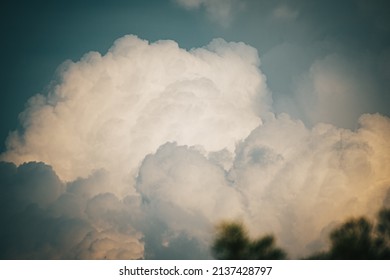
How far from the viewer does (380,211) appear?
9.48 m

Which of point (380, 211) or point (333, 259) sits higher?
point (380, 211)

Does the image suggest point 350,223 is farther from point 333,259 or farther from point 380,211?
point 380,211

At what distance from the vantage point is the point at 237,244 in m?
8.12

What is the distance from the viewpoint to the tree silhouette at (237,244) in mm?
8055

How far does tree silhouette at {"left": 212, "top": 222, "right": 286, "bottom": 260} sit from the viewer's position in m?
8.05

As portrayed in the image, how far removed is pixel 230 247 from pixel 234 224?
0.72 meters
